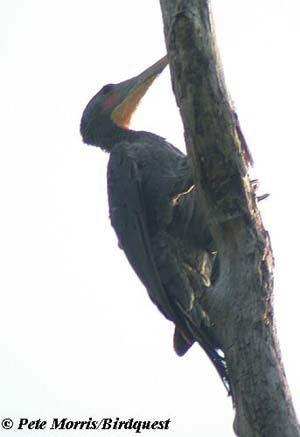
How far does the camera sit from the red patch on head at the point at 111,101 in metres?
9.46

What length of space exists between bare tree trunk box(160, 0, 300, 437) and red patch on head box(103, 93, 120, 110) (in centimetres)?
360

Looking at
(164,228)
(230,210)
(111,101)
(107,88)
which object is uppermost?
(107,88)

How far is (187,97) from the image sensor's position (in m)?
5.76

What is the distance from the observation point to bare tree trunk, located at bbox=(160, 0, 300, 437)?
5634 mm

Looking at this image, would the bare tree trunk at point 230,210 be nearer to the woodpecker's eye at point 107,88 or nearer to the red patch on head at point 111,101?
the red patch on head at point 111,101

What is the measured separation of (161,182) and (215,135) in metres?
2.12

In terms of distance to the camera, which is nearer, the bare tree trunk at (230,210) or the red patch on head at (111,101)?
the bare tree trunk at (230,210)

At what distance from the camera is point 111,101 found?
949 centimetres

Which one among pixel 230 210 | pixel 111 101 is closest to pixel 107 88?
pixel 111 101

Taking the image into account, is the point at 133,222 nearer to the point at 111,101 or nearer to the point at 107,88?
the point at 111,101

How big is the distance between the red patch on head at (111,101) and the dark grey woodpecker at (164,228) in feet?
3.54

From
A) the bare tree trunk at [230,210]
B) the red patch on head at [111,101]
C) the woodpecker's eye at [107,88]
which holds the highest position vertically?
the woodpecker's eye at [107,88]

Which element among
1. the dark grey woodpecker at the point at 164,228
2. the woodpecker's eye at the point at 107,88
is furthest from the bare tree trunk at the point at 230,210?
the woodpecker's eye at the point at 107,88

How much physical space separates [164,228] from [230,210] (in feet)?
6.41
